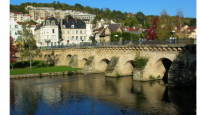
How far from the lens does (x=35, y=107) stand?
24.8 metres

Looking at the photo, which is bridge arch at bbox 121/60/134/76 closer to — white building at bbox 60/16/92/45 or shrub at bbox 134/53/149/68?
shrub at bbox 134/53/149/68

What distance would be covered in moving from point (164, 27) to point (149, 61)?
24.2 meters

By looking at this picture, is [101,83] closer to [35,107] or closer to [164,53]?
[164,53]

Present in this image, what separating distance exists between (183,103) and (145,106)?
4.01 meters

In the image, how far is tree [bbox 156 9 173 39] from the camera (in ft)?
184

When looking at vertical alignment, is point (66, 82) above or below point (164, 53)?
below

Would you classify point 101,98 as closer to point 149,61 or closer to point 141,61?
point 141,61

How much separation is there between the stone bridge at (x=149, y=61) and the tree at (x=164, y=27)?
16407mm

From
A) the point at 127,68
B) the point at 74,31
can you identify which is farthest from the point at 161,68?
the point at 74,31

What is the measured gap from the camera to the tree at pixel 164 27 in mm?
56188

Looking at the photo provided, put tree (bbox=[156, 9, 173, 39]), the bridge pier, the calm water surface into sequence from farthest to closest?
1. tree (bbox=[156, 9, 173, 39])
2. the bridge pier
3. the calm water surface

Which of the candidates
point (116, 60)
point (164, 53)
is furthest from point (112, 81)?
point (164, 53)

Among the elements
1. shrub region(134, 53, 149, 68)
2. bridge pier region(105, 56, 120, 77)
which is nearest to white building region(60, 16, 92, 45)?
bridge pier region(105, 56, 120, 77)

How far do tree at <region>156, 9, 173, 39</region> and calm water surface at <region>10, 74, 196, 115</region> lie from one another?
23277mm
